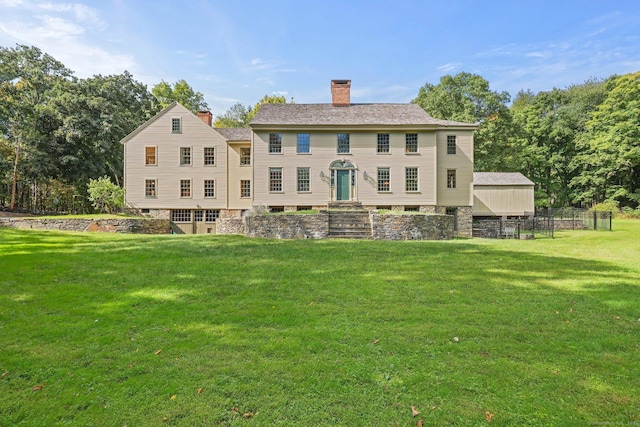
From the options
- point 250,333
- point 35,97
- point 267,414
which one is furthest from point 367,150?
point 35,97

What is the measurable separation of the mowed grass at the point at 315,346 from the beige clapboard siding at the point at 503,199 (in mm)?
17134

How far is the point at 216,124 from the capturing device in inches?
1741

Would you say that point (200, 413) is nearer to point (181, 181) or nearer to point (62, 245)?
point (62, 245)

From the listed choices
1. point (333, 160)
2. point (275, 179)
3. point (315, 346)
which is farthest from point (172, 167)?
point (315, 346)

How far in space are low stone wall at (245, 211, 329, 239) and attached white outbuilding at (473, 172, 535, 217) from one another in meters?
14.8

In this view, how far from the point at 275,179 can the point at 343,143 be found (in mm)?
4977

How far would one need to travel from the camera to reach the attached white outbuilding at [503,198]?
23.9 meters

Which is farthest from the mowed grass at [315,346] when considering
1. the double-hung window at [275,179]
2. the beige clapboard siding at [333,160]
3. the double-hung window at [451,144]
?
the double-hung window at [451,144]

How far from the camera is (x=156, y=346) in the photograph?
152 inches

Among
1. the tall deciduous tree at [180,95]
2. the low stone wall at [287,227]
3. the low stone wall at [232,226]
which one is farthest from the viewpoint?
the tall deciduous tree at [180,95]

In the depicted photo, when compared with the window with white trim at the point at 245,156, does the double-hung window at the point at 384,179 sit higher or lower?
lower

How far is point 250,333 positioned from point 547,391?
3158mm

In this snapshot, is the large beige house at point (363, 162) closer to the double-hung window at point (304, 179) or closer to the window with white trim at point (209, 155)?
the double-hung window at point (304, 179)

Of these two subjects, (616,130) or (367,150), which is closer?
(367,150)
